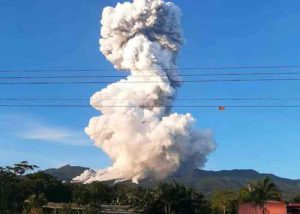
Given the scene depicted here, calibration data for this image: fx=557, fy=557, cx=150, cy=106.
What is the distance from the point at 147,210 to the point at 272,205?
1969 cm

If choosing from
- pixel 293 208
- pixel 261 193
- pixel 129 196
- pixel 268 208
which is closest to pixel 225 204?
pixel 261 193

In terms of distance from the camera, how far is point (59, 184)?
325 feet

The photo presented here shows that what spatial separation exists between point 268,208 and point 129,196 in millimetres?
20338

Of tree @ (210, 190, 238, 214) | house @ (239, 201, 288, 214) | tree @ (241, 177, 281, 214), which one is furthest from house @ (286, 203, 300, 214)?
tree @ (210, 190, 238, 214)

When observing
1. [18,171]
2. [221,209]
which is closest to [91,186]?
[18,171]

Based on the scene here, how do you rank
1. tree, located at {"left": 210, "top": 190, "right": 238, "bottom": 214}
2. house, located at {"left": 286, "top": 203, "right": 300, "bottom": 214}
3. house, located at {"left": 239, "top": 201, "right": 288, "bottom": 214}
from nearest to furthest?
1. house, located at {"left": 239, "top": 201, "right": 288, "bottom": 214}
2. house, located at {"left": 286, "top": 203, "right": 300, "bottom": 214}
3. tree, located at {"left": 210, "top": 190, "right": 238, "bottom": 214}

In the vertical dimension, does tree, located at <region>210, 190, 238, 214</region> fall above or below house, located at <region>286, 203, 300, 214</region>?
above

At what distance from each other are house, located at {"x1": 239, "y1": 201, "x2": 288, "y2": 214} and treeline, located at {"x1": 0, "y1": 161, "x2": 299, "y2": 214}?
2.66ft

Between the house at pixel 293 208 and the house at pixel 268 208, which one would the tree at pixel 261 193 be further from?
the house at pixel 293 208

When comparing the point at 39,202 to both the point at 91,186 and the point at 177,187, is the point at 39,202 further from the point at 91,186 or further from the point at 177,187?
the point at 91,186

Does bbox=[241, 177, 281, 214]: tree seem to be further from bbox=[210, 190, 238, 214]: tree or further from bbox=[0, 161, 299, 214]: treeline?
bbox=[210, 190, 238, 214]: tree

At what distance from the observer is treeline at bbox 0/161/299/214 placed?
70.4 meters

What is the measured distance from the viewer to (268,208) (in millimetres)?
81000

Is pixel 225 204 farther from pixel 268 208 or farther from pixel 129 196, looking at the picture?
pixel 129 196
